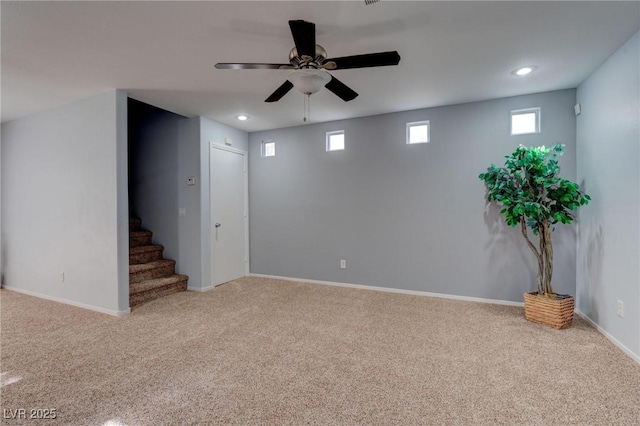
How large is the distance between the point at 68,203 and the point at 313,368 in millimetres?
3766

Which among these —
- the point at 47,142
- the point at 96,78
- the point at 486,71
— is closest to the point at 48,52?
the point at 96,78

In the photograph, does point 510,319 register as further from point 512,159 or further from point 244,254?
point 244,254

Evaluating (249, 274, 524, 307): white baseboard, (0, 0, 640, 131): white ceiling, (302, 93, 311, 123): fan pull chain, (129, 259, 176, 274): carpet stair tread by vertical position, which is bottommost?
(249, 274, 524, 307): white baseboard

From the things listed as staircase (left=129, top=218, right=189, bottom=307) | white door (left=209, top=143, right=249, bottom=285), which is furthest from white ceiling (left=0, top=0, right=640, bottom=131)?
staircase (left=129, top=218, right=189, bottom=307)

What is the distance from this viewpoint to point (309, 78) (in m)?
2.09

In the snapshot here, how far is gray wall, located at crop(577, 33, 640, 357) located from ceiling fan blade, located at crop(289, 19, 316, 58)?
103 inches

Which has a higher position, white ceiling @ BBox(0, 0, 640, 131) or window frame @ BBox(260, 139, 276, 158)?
white ceiling @ BBox(0, 0, 640, 131)

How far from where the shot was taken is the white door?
4629 millimetres

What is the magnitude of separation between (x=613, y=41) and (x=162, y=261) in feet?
18.8

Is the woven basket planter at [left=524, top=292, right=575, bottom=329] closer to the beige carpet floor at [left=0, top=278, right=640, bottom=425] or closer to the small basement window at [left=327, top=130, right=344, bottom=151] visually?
the beige carpet floor at [left=0, top=278, right=640, bottom=425]

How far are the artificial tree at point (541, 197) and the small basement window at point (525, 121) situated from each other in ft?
1.27

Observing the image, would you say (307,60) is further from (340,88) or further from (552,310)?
(552,310)

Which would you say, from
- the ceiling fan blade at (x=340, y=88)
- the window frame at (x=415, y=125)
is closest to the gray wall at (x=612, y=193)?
the window frame at (x=415, y=125)

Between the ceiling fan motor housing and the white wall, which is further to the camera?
the white wall
